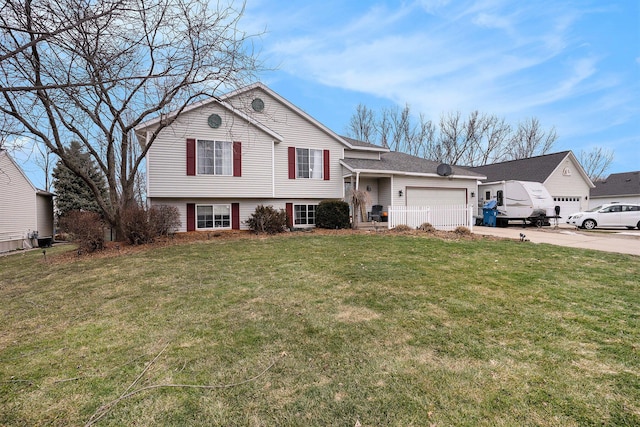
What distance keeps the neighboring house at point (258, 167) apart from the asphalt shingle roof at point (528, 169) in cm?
860

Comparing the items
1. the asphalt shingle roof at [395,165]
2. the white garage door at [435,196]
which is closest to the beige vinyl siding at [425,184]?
the white garage door at [435,196]

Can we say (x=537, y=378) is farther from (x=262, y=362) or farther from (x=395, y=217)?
(x=395, y=217)

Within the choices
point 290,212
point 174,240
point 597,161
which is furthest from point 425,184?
point 597,161

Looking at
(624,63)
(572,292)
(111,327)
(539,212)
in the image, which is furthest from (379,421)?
(624,63)

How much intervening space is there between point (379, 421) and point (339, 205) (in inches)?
454

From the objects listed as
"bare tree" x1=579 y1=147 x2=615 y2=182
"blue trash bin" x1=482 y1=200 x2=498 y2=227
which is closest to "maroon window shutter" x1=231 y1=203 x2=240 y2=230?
"blue trash bin" x1=482 y1=200 x2=498 y2=227

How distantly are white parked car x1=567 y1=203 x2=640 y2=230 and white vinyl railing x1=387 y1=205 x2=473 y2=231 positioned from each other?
8269 mm

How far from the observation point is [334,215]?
1333 centimetres

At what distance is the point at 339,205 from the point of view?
13.4 metres

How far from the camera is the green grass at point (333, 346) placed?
220 centimetres

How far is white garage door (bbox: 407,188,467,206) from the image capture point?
53.6 feet

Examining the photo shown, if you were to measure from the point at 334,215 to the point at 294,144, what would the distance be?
4456mm

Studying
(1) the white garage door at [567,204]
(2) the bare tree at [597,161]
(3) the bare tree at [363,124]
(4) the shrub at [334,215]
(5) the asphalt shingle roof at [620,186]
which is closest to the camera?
(4) the shrub at [334,215]

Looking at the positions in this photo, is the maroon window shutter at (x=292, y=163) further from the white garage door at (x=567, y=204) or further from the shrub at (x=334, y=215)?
the white garage door at (x=567, y=204)
